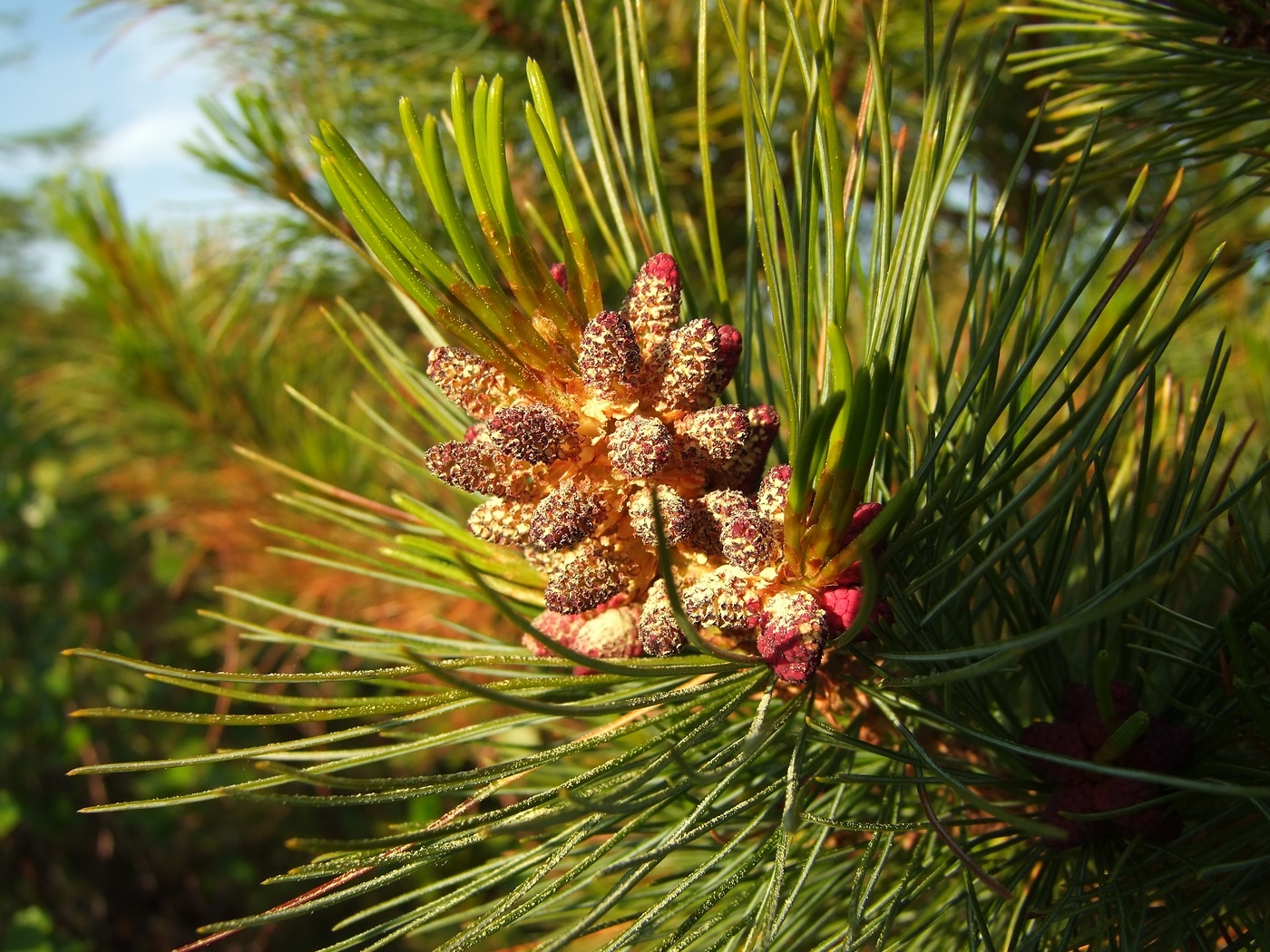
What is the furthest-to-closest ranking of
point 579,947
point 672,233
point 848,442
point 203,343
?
point 203,343
point 579,947
point 672,233
point 848,442

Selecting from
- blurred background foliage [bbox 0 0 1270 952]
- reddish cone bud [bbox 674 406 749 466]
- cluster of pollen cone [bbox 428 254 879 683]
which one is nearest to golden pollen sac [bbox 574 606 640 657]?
cluster of pollen cone [bbox 428 254 879 683]

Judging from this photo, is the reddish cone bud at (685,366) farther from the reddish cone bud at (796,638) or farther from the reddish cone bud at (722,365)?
the reddish cone bud at (796,638)

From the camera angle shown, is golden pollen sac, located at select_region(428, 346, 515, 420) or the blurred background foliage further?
the blurred background foliage

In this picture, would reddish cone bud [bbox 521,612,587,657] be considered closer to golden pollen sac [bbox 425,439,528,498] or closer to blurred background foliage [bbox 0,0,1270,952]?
golden pollen sac [bbox 425,439,528,498]

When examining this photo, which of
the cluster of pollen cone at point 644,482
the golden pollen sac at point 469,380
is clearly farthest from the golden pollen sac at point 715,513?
the golden pollen sac at point 469,380

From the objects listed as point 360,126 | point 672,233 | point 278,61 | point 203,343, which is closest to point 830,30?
point 672,233

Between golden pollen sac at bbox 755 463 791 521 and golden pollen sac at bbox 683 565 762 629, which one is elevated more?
golden pollen sac at bbox 755 463 791 521

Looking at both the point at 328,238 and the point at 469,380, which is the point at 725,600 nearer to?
the point at 469,380

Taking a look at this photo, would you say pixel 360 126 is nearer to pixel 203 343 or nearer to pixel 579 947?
pixel 203 343
